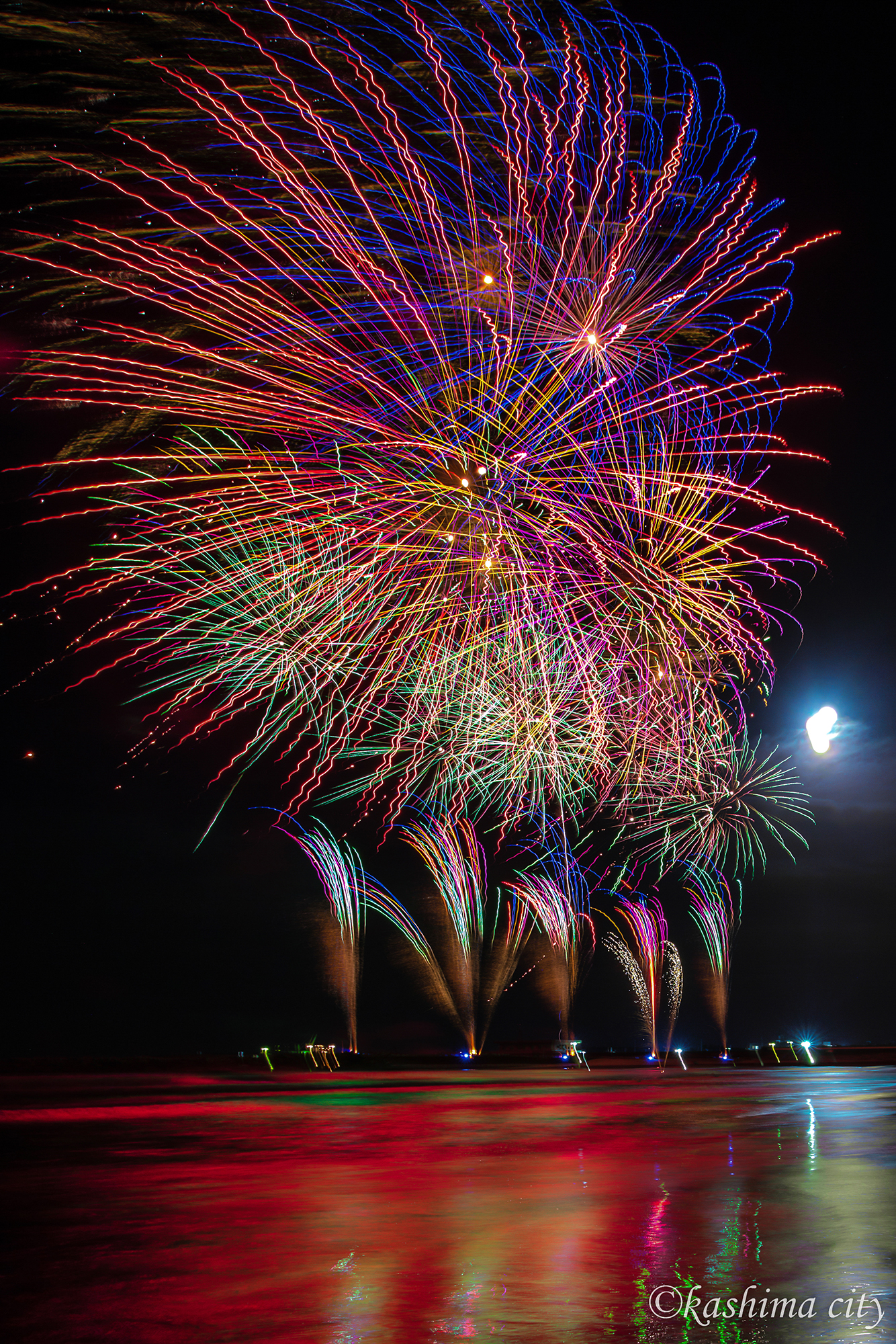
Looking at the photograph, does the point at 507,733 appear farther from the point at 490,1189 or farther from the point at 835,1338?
the point at 835,1338

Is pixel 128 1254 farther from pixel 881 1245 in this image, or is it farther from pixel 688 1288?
pixel 881 1245

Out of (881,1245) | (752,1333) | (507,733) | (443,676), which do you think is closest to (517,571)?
(443,676)

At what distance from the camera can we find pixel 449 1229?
8.82 meters

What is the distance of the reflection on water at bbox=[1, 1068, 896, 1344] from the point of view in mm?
6223

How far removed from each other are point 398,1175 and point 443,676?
11603 mm

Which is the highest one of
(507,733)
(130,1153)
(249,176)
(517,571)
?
(249,176)

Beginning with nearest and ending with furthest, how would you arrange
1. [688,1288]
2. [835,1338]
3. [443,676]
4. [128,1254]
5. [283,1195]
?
[835,1338] → [688,1288] → [128,1254] → [283,1195] → [443,676]

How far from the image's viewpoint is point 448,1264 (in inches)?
295

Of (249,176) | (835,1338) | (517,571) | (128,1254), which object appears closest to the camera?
(835,1338)

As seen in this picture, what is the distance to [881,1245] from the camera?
7910 mm

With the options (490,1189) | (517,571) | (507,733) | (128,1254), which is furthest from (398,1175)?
(507,733)

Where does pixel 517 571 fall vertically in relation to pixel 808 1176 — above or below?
above

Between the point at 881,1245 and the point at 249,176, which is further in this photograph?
the point at 249,176

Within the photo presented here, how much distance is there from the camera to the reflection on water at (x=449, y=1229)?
622cm
